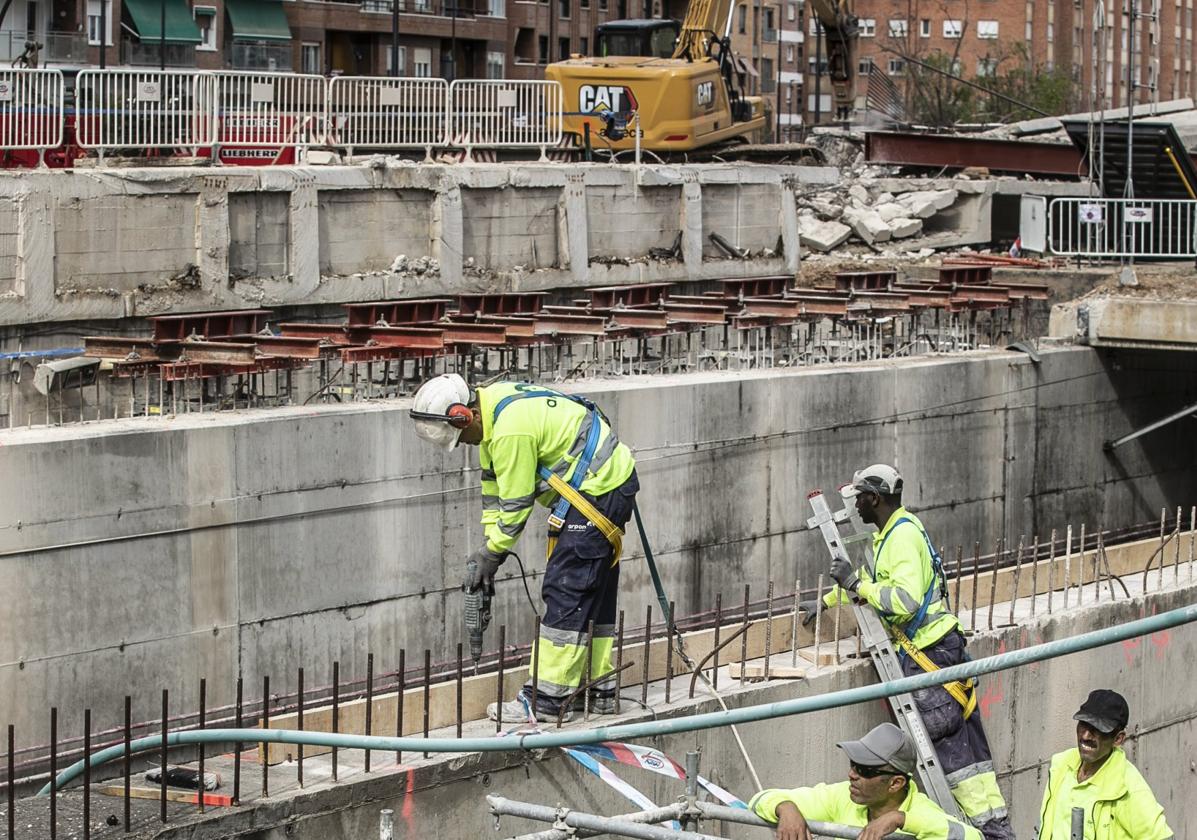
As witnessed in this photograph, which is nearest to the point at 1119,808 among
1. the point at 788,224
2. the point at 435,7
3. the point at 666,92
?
the point at 788,224

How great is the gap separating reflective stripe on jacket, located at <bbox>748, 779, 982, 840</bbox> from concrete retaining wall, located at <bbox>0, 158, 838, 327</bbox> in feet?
35.7

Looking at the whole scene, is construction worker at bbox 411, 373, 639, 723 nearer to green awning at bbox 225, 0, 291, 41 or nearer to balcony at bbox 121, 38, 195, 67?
balcony at bbox 121, 38, 195, 67

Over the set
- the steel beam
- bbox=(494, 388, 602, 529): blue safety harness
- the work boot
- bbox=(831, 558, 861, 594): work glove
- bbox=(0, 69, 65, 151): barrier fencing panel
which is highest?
the steel beam

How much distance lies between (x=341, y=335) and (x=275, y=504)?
3.99 meters

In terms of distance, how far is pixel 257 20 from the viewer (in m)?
53.2

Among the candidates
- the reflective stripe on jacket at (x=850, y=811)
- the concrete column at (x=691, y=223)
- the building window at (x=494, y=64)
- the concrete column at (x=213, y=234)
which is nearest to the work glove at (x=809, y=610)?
the reflective stripe on jacket at (x=850, y=811)

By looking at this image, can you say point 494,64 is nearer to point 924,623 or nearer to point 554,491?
point 554,491

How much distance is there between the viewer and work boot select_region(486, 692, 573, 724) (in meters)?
10.2

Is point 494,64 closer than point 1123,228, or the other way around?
point 1123,228

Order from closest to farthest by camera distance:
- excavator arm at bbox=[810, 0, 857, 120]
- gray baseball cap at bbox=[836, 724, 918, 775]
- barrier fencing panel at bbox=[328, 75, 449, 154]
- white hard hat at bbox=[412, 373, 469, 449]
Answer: gray baseball cap at bbox=[836, 724, 918, 775]
white hard hat at bbox=[412, 373, 469, 449]
barrier fencing panel at bbox=[328, 75, 449, 154]
excavator arm at bbox=[810, 0, 857, 120]

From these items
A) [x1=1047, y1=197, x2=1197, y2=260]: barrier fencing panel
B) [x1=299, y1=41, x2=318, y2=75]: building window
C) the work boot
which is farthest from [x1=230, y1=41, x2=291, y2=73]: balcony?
the work boot

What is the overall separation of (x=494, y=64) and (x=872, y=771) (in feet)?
182

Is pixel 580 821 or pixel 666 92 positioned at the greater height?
pixel 666 92

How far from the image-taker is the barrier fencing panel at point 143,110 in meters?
19.2
